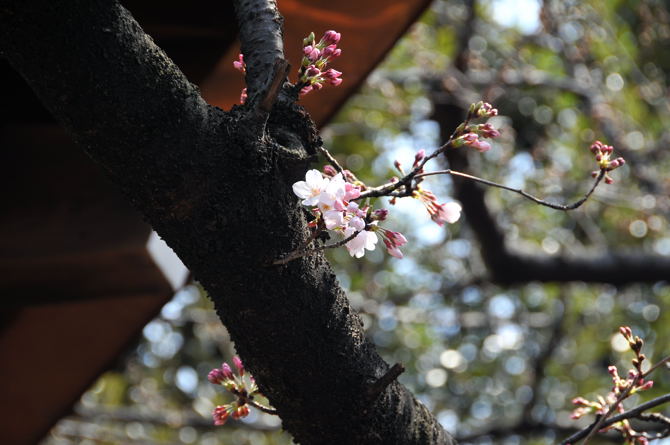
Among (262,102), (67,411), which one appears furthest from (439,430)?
(67,411)

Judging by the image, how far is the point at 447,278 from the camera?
18.5 ft

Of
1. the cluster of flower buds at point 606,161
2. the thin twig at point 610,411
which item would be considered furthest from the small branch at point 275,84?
the thin twig at point 610,411

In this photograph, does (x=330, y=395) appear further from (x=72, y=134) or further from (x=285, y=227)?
(x=72, y=134)

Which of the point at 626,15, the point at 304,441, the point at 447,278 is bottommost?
the point at 447,278

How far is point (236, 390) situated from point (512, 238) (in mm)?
3284

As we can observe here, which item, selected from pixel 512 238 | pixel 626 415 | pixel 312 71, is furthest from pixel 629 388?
pixel 512 238

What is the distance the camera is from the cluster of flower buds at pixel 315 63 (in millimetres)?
1168

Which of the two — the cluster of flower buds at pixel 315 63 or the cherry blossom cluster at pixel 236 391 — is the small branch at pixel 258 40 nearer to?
the cluster of flower buds at pixel 315 63

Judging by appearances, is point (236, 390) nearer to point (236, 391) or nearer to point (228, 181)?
point (236, 391)

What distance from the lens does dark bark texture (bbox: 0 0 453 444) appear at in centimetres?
98

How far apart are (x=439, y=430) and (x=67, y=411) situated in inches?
70.0

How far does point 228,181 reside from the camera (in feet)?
3.43

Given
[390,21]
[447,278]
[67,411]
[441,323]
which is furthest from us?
[447,278]

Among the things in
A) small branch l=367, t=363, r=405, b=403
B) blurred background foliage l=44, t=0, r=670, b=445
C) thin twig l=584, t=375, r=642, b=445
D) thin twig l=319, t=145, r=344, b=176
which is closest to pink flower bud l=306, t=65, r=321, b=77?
thin twig l=319, t=145, r=344, b=176
